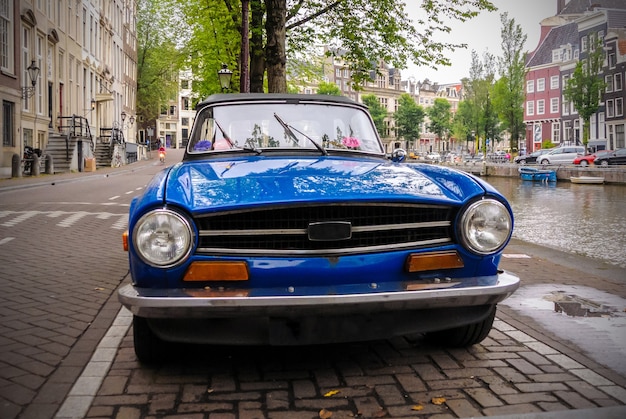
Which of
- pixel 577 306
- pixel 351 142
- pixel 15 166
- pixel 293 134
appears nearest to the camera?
pixel 293 134

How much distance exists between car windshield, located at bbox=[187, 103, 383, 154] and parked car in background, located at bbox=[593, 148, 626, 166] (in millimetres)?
38783

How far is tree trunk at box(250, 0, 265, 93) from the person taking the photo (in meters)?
19.6

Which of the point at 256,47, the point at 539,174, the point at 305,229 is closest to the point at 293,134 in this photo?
the point at 305,229

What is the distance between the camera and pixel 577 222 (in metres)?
14.2

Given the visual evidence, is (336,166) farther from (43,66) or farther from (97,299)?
(43,66)

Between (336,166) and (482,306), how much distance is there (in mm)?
1201

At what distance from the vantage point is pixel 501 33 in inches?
2196

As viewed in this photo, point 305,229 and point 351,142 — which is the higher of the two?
point 351,142

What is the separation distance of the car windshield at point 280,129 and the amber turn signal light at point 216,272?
1.59 m

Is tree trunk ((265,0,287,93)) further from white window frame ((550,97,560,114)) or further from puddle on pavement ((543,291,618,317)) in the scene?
white window frame ((550,97,560,114))

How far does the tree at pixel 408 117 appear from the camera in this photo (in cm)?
9456

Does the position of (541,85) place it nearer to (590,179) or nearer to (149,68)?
(149,68)

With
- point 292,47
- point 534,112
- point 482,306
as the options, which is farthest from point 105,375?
point 534,112

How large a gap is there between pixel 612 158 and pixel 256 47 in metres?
28.7
